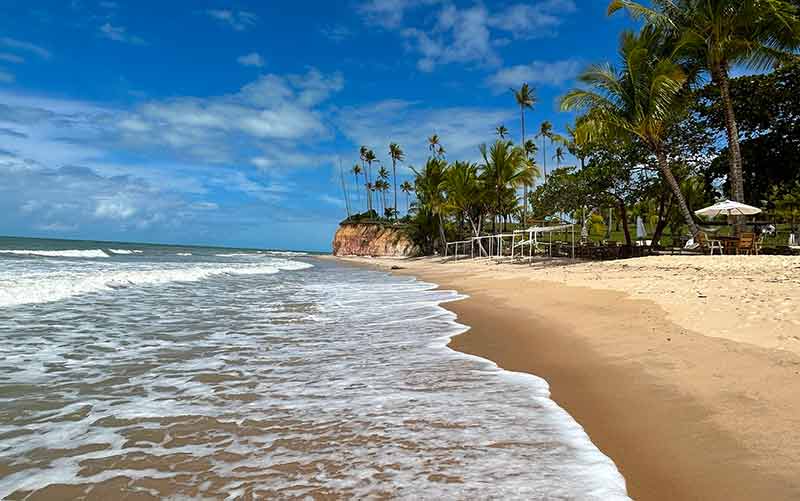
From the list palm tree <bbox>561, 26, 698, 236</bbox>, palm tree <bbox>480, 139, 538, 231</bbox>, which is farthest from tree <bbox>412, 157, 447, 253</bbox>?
palm tree <bbox>561, 26, 698, 236</bbox>

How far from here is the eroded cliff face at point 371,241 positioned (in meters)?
59.0

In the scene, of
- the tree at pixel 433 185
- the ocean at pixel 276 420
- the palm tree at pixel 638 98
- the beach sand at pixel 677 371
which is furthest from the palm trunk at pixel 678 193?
the tree at pixel 433 185

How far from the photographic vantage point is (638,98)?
1861 centimetres

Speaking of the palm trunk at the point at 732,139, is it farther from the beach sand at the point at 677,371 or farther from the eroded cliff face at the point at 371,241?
the eroded cliff face at the point at 371,241

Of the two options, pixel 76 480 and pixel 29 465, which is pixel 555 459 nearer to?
pixel 76 480

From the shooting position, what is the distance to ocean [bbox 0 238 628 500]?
252 centimetres

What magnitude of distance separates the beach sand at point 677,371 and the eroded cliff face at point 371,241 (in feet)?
147

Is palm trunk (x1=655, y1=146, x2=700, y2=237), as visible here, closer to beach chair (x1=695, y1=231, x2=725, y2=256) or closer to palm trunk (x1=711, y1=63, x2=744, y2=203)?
beach chair (x1=695, y1=231, x2=725, y2=256)

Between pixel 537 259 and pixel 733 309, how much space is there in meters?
21.6

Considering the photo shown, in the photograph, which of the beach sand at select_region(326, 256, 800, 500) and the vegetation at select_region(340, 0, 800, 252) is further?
the vegetation at select_region(340, 0, 800, 252)

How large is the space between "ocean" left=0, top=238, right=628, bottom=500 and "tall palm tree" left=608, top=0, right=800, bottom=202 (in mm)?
16773

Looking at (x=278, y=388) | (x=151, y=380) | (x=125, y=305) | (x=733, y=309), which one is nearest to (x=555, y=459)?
(x=278, y=388)

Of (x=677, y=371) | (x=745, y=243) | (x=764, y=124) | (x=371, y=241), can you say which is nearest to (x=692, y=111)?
(x=764, y=124)

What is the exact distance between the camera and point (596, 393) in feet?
13.2
